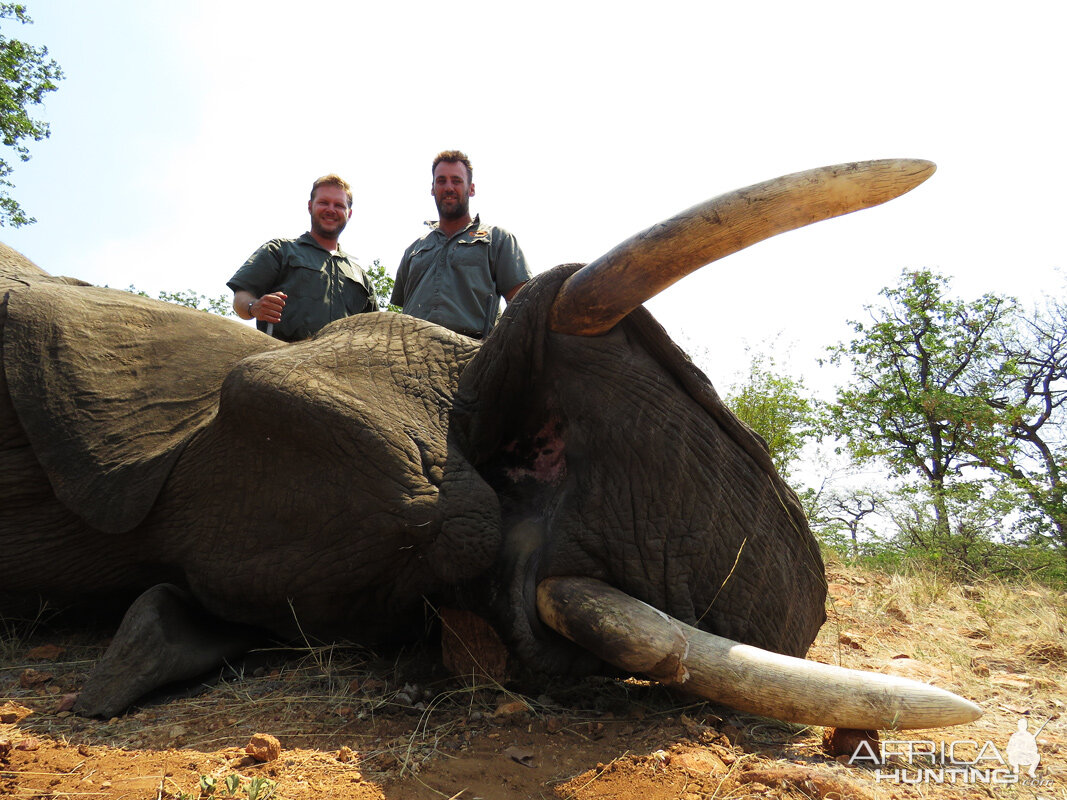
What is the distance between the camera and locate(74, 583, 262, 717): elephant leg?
2.36 m

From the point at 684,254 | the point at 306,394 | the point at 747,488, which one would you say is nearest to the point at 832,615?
the point at 747,488

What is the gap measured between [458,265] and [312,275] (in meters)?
1.11

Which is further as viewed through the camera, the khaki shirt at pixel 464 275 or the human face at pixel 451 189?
the human face at pixel 451 189

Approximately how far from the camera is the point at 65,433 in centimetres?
259

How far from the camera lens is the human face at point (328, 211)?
5.74 m

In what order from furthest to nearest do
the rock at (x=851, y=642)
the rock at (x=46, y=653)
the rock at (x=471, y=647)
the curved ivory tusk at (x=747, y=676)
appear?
the rock at (x=851, y=642)
the rock at (x=46, y=653)
the rock at (x=471, y=647)
the curved ivory tusk at (x=747, y=676)

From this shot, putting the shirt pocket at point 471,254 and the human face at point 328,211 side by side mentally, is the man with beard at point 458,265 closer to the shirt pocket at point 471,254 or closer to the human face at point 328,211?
the shirt pocket at point 471,254

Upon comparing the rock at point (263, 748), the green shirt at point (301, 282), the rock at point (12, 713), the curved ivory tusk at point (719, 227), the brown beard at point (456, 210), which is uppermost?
the brown beard at point (456, 210)

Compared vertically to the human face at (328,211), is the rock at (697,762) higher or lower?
lower

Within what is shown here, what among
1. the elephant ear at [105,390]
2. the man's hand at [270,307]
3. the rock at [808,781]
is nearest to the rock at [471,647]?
the rock at [808,781]

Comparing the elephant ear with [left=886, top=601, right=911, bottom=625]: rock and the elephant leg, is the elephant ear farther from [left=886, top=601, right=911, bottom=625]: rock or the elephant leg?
[left=886, top=601, right=911, bottom=625]: rock

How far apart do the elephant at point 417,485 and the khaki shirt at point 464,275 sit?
2.32 meters

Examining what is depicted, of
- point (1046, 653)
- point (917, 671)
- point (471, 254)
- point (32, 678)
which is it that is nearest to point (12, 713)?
point (32, 678)

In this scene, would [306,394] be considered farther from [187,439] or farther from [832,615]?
[832,615]
